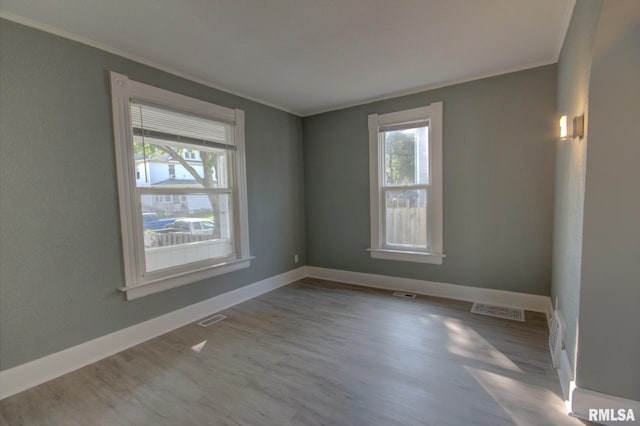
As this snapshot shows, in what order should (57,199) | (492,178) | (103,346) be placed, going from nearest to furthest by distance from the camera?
1. (57,199)
2. (103,346)
3. (492,178)

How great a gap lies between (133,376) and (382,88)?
3.66 m

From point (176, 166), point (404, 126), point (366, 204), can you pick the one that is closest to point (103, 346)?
point (176, 166)

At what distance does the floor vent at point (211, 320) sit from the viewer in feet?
9.87

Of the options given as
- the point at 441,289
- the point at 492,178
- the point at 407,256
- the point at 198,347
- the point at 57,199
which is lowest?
the point at 198,347

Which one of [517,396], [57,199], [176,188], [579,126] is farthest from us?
[176,188]

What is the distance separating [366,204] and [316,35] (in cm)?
232

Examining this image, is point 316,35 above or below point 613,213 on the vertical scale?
above

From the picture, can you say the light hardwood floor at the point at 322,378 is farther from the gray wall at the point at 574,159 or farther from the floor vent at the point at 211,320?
the gray wall at the point at 574,159

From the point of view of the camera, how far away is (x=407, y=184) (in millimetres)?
3793

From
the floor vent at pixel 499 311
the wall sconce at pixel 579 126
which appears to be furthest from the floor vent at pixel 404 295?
the wall sconce at pixel 579 126

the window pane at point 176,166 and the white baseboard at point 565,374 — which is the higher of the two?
the window pane at point 176,166

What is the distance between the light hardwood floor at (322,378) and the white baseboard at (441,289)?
19 centimetres

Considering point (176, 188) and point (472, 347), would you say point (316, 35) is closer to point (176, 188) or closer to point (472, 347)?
point (176, 188)

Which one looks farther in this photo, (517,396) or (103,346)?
(103,346)
